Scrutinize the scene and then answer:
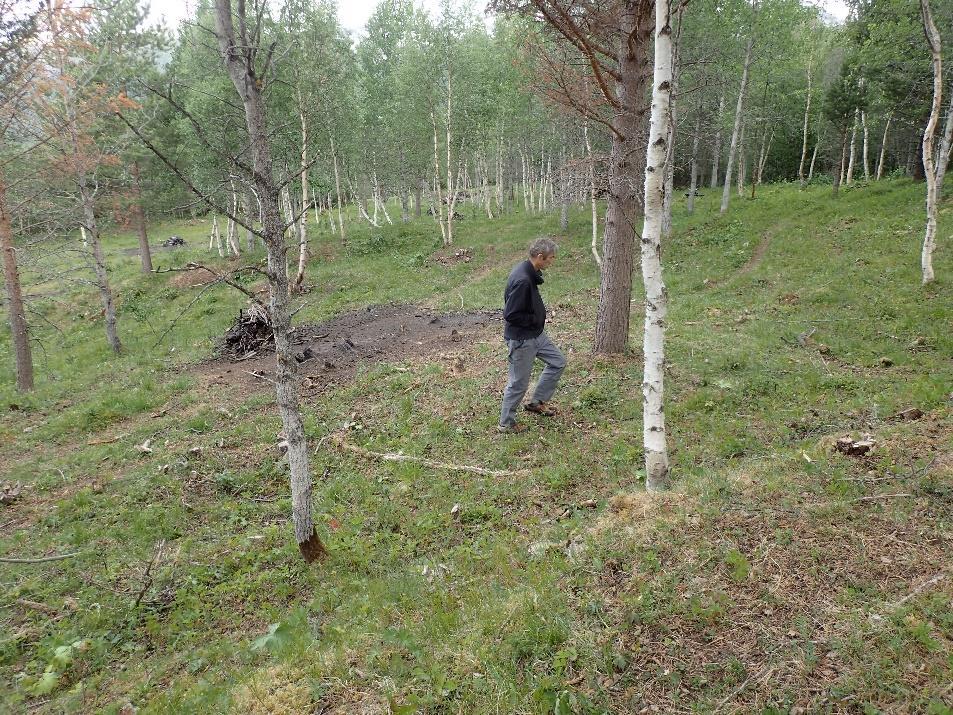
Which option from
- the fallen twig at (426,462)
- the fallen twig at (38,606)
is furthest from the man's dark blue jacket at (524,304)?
the fallen twig at (38,606)

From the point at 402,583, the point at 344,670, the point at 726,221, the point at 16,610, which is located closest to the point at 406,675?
the point at 344,670

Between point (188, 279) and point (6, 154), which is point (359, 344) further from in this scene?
point (188, 279)

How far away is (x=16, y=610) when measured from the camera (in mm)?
5621

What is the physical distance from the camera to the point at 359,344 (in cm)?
1313

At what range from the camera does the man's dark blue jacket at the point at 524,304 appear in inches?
260

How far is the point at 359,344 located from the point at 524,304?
7.44 metres

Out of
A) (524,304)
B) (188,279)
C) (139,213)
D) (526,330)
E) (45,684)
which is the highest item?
(139,213)

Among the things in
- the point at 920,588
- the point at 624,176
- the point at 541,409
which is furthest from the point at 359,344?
the point at 920,588

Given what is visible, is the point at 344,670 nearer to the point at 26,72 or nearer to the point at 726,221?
the point at 26,72

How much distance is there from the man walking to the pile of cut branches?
864 cm

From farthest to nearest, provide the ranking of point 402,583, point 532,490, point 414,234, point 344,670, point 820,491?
point 414,234
point 532,490
point 402,583
point 820,491
point 344,670

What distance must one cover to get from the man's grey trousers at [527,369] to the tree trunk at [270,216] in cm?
299

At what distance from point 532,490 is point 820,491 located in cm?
293

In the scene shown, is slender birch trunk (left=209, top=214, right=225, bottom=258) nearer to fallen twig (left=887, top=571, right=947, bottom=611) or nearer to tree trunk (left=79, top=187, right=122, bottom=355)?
tree trunk (left=79, top=187, right=122, bottom=355)
